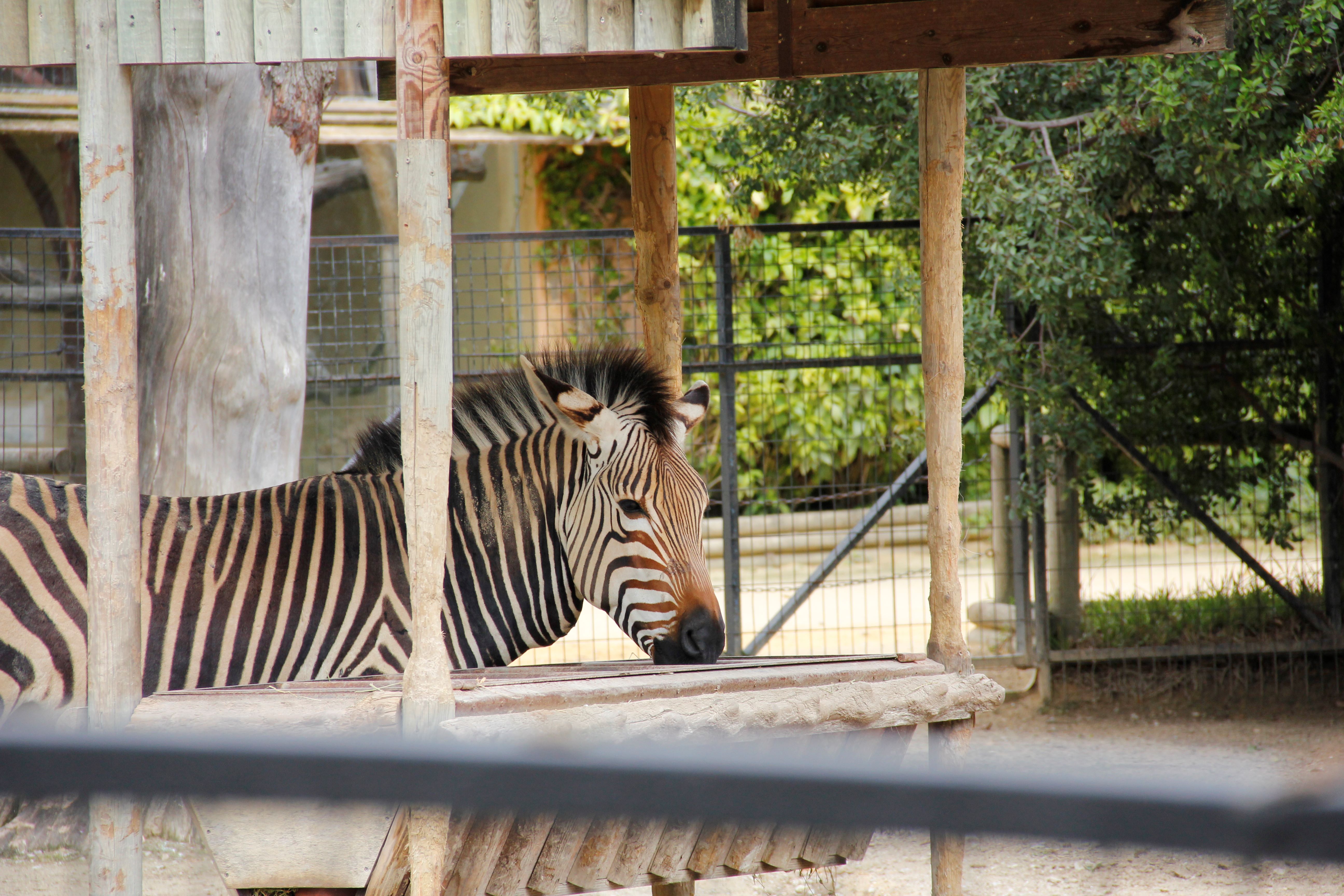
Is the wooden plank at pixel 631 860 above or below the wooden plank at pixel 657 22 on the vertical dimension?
below

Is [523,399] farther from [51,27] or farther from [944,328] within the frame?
[51,27]

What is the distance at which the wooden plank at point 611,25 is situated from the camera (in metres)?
2.63

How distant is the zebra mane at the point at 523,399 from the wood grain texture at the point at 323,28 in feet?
4.95

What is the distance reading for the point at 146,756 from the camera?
0.71m

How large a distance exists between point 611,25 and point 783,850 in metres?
2.24

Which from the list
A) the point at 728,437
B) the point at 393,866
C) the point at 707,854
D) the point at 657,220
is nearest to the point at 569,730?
the point at 393,866

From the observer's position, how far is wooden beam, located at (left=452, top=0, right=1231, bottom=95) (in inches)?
131

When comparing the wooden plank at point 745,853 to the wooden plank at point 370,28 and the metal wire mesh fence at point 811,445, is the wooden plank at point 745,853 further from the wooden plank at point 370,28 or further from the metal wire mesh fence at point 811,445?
the metal wire mesh fence at point 811,445

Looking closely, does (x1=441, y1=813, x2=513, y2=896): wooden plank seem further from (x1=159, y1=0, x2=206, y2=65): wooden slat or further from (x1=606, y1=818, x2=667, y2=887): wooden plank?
(x1=159, y1=0, x2=206, y2=65): wooden slat

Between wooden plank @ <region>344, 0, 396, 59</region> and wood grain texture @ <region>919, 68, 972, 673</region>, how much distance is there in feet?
5.58

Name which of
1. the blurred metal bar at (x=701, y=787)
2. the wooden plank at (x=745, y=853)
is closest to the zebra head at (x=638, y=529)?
the wooden plank at (x=745, y=853)

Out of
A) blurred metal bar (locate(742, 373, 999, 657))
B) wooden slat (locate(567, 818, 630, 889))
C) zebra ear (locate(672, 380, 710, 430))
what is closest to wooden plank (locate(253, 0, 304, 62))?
zebra ear (locate(672, 380, 710, 430))

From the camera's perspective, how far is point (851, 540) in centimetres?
675

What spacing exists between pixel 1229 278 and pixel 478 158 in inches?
256
